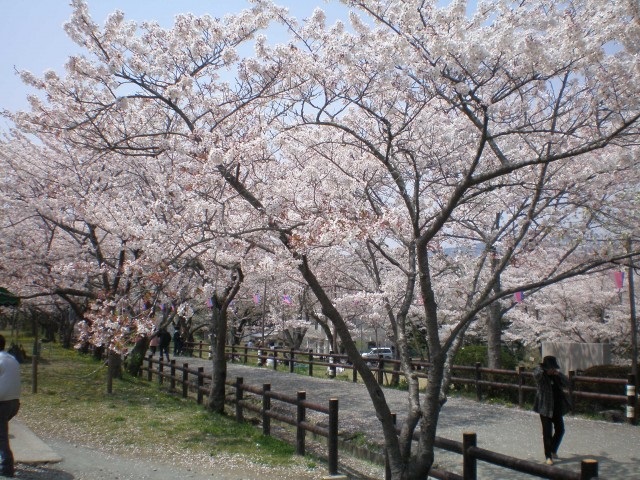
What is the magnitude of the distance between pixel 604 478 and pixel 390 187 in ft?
17.7

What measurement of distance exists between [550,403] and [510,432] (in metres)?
2.55

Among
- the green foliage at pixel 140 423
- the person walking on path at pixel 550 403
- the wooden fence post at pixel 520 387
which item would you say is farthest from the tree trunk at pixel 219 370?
the person walking on path at pixel 550 403

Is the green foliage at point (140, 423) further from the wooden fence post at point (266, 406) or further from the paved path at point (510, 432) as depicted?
the paved path at point (510, 432)

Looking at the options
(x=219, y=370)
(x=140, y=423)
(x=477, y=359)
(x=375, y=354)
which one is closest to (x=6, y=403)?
(x=140, y=423)

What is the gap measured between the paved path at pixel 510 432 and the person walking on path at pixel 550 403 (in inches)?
12.3

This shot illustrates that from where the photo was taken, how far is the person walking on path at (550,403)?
7.86m

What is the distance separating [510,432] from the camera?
33.2ft

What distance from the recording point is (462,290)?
14102 millimetres

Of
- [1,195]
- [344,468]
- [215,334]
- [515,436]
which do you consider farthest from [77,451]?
[1,195]

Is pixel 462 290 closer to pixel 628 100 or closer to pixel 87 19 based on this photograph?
pixel 628 100

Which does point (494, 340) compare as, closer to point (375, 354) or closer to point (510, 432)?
point (510, 432)

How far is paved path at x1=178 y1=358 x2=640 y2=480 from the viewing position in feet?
26.4

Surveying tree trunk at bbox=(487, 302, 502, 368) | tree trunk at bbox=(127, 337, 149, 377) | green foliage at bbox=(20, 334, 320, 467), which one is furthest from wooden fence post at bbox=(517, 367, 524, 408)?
tree trunk at bbox=(127, 337, 149, 377)

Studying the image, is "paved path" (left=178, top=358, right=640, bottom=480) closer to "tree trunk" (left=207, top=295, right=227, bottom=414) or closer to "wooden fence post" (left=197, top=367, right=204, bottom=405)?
"tree trunk" (left=207, top=295, right=227, bottom=414)
